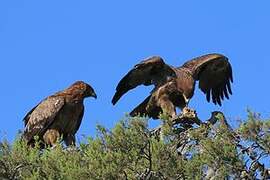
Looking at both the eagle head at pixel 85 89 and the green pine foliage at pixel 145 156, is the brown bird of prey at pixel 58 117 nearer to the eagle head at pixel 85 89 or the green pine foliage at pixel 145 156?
the eagle head at pixel 85 89

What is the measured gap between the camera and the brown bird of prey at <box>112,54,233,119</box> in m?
17.4

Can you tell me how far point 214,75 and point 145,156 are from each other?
6659 millimetres

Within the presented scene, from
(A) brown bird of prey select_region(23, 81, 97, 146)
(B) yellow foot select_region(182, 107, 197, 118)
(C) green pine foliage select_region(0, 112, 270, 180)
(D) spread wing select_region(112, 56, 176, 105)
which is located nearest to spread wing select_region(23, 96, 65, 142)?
(A) brown bird of prey select_region(23, 81, 97, 146)

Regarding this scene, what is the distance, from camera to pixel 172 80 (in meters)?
17.9

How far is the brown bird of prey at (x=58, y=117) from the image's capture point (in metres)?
17.4

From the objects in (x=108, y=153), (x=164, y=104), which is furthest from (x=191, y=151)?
(x=164, y=104)

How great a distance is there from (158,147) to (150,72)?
18.4 ft

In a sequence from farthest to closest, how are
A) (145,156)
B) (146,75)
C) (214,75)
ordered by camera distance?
1. (214,75)
2. (146,75)
3. (145,156)

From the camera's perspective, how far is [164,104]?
56.8ft

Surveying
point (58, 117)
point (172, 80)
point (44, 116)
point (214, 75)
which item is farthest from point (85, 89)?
point (214, 75)

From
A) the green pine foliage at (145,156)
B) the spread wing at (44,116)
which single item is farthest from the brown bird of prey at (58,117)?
the green pine foliage at (145,156)

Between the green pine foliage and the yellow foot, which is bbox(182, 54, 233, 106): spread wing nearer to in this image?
the yellow foot

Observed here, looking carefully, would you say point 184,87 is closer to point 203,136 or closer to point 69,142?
point 69,142

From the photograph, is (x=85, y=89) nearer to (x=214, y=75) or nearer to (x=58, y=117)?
(x=58, y=117)
